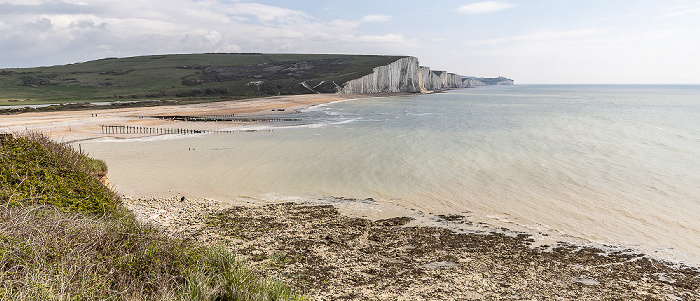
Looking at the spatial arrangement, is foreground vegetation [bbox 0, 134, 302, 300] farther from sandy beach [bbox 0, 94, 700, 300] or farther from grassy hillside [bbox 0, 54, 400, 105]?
grassy hillside [bbox 0, 54, 400, 105]

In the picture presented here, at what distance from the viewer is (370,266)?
11.4 metres

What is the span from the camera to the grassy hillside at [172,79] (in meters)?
118

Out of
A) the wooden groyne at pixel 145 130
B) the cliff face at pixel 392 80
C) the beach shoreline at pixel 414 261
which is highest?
the cliff face at pixel 392 80

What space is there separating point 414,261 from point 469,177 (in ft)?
42.1

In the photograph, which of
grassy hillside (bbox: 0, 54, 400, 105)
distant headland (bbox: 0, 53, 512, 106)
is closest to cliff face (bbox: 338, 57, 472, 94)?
distant headland (bbox: 0, 53, 512, 106)

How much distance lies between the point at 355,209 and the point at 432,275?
21.7 feet

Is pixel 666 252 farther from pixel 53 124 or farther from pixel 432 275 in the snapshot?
pixel 53 124

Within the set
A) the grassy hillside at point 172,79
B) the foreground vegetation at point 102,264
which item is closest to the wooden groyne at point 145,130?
the foreground vegetation at point 102,264

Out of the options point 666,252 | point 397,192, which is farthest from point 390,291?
point 397,192

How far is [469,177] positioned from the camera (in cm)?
2373

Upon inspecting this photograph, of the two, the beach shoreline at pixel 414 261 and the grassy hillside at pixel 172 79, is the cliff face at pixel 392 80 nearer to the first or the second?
the grassy hillside at pixel 172 79

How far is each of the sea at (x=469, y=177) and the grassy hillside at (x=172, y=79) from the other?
274 ft

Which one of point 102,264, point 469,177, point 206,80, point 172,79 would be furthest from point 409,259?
point 172,79

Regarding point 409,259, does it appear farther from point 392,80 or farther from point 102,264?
point 392,80
